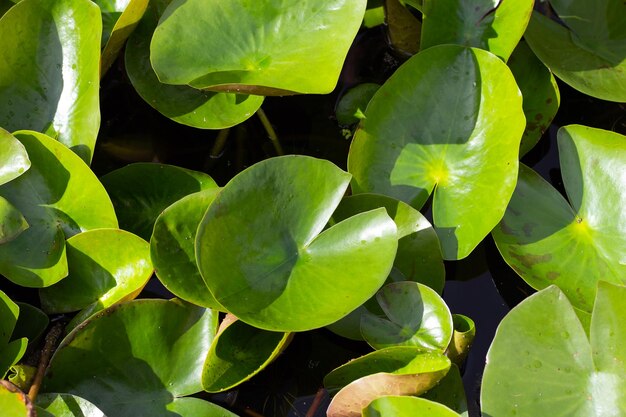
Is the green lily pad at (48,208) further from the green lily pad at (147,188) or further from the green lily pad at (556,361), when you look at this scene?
the green lily pad at (556,361)

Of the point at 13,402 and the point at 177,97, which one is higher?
the point at 177,97

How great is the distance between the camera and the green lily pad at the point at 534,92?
5.90 feet

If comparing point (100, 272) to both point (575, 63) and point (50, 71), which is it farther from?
point (575, 63)

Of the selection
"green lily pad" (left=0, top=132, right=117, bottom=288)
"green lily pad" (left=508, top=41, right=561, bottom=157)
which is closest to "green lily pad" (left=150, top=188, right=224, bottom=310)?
"green lily pad" (left=0, top=132, right=117, bottom=288)

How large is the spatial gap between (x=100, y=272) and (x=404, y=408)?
0.73 m

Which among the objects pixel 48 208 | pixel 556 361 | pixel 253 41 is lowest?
pixel 556 361

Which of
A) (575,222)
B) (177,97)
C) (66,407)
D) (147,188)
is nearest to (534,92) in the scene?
A: (575,222)

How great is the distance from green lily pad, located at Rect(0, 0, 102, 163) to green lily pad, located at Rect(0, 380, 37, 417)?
1.85 feet

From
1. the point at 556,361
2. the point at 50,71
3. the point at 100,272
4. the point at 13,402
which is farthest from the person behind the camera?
the point at 50,71

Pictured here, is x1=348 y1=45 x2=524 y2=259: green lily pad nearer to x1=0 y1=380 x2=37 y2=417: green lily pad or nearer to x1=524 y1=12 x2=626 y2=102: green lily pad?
x1=524 y1=12 x2=626 y2=102: green lily pad

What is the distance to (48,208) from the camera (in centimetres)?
163

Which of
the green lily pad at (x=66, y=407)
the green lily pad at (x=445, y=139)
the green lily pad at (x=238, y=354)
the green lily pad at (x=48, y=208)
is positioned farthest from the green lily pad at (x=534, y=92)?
the green lily pad at (x=66, y=407)

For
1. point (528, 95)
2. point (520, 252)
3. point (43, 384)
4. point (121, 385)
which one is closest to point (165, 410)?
point (121, 385)

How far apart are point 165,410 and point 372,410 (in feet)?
1.44
